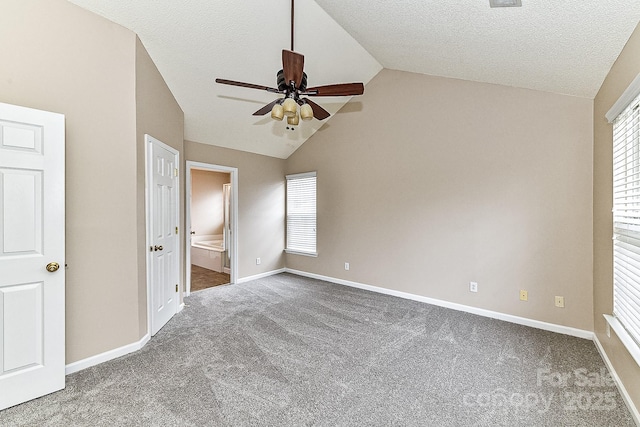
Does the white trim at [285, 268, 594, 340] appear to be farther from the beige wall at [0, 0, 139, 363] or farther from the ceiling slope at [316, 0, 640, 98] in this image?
the beige wall at [0, 0, 139, 363]

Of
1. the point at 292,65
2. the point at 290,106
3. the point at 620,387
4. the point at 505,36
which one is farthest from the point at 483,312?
the point at 292,65

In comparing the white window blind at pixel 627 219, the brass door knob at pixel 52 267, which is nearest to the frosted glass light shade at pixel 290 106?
the brass door knob at pixel 52 267

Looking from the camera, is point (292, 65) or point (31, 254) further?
point (292, 65)

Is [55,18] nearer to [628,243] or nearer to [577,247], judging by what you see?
[628,243]

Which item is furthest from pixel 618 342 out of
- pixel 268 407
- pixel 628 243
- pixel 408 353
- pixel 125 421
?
pixel 125 421

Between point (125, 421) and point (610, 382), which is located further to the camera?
point (610, 382)

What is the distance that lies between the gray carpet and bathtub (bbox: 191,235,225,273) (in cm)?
256

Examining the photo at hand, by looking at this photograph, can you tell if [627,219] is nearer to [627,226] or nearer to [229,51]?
[627,226]

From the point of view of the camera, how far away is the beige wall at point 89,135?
1986mm

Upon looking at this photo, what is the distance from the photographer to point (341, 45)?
11.3 feet

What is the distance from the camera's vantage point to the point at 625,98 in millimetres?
1821

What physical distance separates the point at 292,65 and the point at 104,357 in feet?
9.54

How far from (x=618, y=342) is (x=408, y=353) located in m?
1.54

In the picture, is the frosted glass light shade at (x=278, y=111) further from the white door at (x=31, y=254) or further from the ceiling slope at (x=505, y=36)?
the white door at (x=31, y=254)
